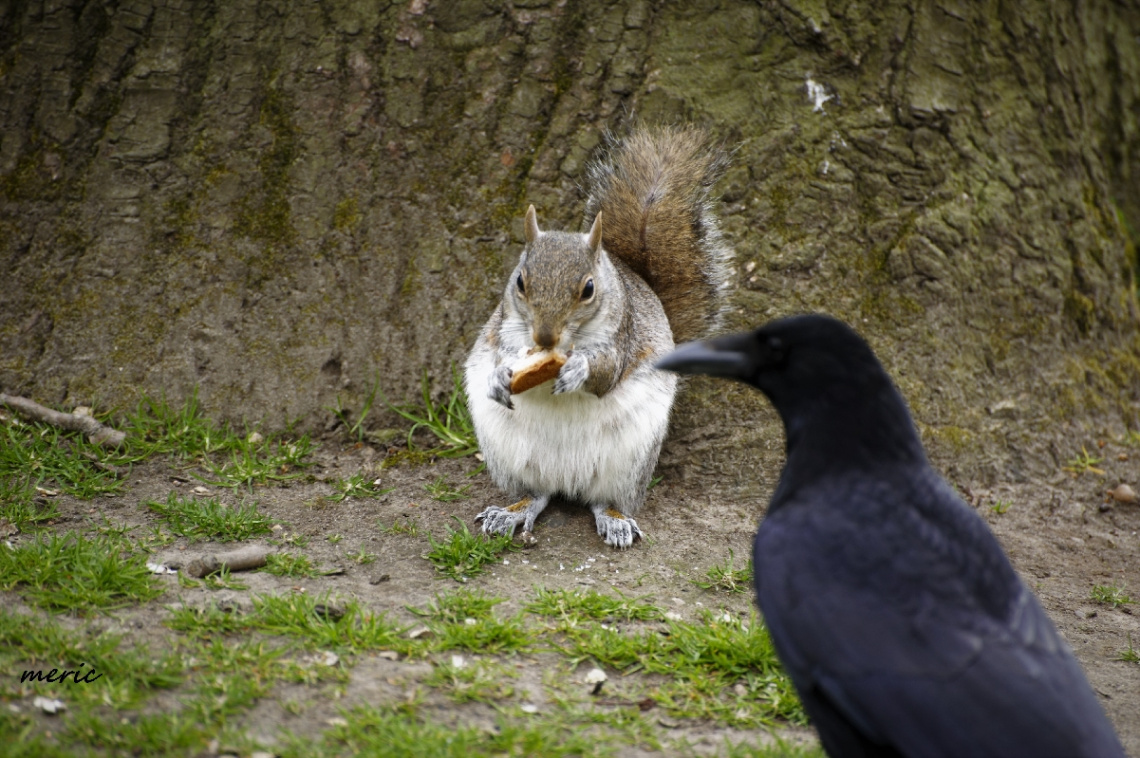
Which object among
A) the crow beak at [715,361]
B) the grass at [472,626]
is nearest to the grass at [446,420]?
the grass at [472,626]

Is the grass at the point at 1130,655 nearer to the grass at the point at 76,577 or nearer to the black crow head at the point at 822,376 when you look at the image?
the black crow head at the point at 822,376

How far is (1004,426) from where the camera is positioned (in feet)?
14.1

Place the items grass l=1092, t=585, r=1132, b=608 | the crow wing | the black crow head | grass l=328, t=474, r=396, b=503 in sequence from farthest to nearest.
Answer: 1. grass l=328, t=474, r=396, b=503
2. grass l=1092, t=585, r=1132, b=608
3. the black crow head
4. the crow wing

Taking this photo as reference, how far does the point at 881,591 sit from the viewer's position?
2047 mm

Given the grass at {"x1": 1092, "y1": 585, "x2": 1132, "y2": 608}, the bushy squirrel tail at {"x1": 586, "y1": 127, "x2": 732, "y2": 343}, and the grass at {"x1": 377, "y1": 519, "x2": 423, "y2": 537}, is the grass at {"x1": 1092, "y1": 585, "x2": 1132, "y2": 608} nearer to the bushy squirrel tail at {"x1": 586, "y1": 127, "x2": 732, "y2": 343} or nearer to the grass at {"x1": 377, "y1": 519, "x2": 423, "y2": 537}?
the bushy squirrel tail at {"x1": 586, "y1": 127, "x2": 732, "y2": 343}

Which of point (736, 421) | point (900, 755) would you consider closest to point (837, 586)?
point (900, 755)

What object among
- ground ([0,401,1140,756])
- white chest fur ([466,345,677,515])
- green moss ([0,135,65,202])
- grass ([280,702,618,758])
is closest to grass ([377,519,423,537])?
ground ([0,401,1140,756])

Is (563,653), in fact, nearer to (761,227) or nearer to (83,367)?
(761,227)

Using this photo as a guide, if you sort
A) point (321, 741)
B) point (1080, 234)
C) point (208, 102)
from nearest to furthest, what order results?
point (321, 741) < point (208, 102) < point (1080, 234)

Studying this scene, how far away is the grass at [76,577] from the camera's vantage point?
A: 2.83 metres

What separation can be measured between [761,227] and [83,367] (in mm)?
2891

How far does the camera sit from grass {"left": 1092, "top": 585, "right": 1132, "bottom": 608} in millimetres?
3459

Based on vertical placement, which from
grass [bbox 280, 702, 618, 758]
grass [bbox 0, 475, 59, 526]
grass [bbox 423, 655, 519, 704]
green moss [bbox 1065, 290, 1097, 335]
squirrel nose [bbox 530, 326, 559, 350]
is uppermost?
green moss [bbox 1065, 290, 1097, 335]

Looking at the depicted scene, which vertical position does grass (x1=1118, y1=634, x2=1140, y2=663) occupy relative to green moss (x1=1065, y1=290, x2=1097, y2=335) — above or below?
below
